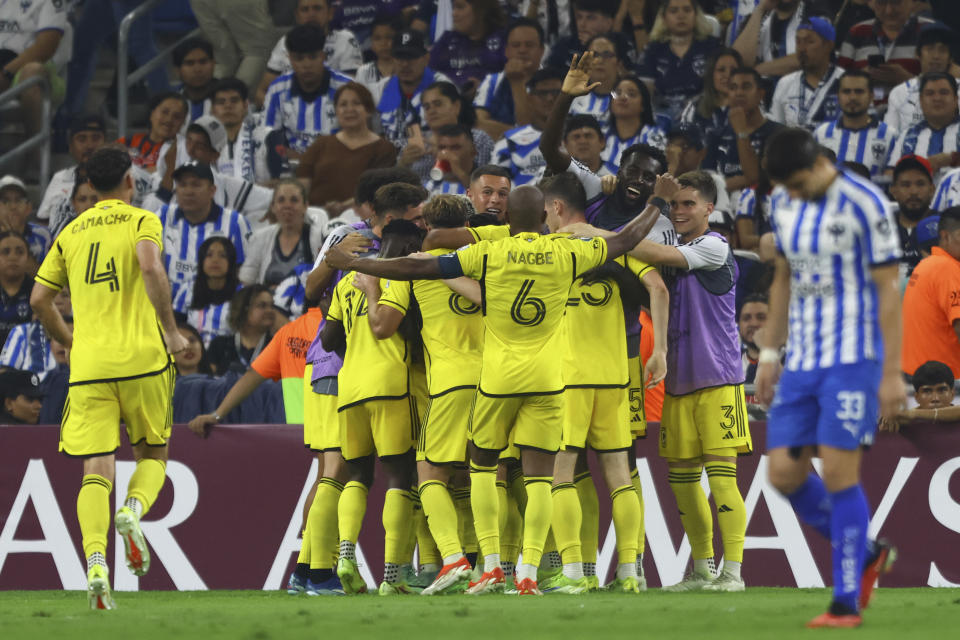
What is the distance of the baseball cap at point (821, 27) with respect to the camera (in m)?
14.0

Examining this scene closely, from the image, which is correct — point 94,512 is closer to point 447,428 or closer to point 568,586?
point 447,428

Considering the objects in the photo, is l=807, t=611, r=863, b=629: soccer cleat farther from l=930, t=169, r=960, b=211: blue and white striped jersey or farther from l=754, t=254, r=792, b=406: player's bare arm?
l=930, t=169, r=960, b=211: blue and white striped jersey

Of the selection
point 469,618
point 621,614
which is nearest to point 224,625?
point 469,618

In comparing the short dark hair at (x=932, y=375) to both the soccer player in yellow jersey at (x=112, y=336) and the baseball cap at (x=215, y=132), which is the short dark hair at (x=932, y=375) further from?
the baseball cap at (x=215, y=132)

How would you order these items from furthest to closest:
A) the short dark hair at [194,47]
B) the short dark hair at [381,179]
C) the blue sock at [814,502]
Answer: the short dark hair at [194,47] < the short dark hair at [381,179] < the blue sock at [814,502]

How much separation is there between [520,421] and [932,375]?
127 inches

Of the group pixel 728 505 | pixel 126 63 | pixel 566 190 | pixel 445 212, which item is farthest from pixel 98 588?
pixel 126 63

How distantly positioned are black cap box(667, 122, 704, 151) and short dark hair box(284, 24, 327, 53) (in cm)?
375

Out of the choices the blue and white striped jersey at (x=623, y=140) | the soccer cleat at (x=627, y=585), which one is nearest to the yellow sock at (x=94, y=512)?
the soccer cleat at (x=627, y=585)

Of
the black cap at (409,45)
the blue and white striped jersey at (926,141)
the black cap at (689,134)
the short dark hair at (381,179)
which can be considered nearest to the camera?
the short dark hair at (381,179)

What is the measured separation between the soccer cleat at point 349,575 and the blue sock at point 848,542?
346 centimetres

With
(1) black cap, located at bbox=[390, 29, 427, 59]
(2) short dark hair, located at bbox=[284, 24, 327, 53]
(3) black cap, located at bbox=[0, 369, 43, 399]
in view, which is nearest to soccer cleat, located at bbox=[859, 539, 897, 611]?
(3) black cap, located at bbox=[0, 369, 43, 399]

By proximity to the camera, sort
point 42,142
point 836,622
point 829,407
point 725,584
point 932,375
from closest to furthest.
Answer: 1. point 836,622
2. point 829,407
3. point 725,584
4. point 932,375
5. point 42,142

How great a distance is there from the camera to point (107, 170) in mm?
8414
